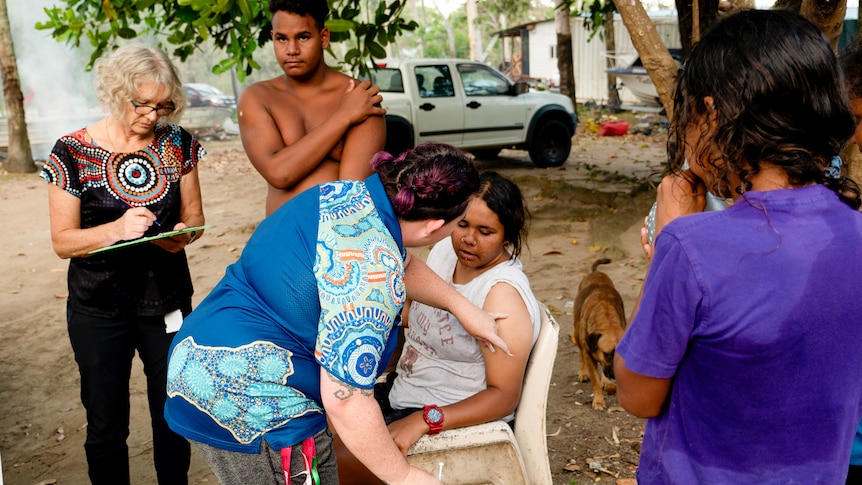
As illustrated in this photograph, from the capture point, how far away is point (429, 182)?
1645 millimetres

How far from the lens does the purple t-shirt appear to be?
1.18 m

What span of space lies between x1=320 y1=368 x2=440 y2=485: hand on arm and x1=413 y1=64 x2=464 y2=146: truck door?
31.4 feet

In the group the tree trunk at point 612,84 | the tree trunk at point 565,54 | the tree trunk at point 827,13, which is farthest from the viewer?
the tree trunk at point 612,84

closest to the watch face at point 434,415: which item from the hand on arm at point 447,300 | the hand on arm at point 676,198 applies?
the hand on arm at point 447,300

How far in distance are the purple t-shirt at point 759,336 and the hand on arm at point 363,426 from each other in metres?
0.58

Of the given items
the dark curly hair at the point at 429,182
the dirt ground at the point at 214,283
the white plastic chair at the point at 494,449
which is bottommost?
the dirt ground at the point at 214,283

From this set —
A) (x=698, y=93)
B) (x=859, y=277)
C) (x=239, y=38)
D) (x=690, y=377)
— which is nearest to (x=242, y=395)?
(x=690, y=377)

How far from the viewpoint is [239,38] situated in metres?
4.54

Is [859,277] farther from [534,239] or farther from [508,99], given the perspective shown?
[508,99]

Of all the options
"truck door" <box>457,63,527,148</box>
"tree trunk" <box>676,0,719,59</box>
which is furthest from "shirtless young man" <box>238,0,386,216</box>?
"truck door" <box>457,63,527,148</box>

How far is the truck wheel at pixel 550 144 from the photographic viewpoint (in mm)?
12070

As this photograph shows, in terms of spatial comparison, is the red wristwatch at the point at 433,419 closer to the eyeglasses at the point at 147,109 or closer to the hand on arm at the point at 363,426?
the hand on arm at the point at 363,426

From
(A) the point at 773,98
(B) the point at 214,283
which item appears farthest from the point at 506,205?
(B) the point at 214,283

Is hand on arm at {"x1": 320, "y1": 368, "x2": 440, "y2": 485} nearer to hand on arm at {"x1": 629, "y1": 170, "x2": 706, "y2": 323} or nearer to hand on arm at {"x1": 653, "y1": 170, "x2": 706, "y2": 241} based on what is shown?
hand on arm at {"x1": 629, "y1": 170, "x2": 706, "y2": 323}
